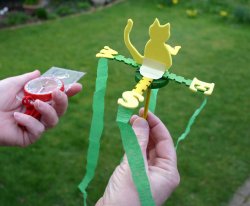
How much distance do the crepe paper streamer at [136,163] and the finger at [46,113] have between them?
13.8 inches

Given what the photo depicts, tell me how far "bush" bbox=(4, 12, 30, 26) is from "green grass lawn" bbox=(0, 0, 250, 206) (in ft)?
0.80

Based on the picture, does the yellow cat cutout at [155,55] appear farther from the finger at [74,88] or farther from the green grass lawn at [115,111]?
the green grass lawn at [115,111]

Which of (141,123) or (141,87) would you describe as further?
(141,123)

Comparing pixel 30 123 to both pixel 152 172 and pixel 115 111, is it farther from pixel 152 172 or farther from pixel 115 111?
pixel 115 111

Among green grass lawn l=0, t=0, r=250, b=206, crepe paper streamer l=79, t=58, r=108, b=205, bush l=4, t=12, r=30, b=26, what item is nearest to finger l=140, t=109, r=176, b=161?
crepe paper streamer l=79, t=58, r=108, b=205

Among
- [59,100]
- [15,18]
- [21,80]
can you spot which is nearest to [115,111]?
[21,80]

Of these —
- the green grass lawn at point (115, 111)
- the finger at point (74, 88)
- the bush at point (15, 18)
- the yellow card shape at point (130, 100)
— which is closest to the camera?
the yellow card shape at point (130, 100)

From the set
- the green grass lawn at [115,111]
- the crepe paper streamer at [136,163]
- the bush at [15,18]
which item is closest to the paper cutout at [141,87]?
the crepe paper streamer at [136,163]

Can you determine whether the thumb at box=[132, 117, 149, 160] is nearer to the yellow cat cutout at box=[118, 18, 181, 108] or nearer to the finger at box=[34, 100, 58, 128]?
the yellow cat cutout at box=[118, 18, 181, 108]

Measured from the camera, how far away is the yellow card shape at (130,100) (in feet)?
2.85

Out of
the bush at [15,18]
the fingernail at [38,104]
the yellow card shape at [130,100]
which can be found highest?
the yellow card shape at [130,100]

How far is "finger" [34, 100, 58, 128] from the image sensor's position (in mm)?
1153

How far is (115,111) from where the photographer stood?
10.1 ft

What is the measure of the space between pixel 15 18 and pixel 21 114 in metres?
4.14
